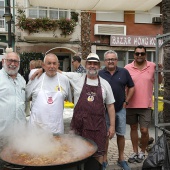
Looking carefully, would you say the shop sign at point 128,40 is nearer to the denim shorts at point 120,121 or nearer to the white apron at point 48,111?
the denim shorts at point 120,121

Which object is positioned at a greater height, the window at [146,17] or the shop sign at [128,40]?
the window at [146,17]

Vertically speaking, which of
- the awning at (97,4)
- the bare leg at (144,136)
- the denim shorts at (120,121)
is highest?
the awning at (97,4)

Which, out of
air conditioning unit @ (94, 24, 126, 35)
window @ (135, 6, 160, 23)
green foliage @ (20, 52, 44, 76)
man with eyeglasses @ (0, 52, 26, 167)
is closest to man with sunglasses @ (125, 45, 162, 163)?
man with eyeglasses @ (0, 52, 26, 167)

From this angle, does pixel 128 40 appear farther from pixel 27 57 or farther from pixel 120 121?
pixel 120 121

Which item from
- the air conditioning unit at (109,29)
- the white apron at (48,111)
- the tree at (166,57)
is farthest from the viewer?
the air conditioning unit at (109,29)

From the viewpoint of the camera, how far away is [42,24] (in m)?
13.3

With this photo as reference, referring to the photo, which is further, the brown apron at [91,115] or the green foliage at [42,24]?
the green foliage at [42,24]

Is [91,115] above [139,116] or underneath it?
above

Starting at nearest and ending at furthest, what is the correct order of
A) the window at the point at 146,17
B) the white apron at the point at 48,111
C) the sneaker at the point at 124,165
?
the white apron at the point at 48,111
the sneaker at the point at 124,165
the window at the point at 146,17

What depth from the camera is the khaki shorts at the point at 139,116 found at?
421 centimetres

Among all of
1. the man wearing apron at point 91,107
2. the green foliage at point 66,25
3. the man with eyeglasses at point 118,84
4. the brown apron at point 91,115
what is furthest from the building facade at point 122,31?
the brown apron at point 91,115

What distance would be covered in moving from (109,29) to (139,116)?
36.0 ft

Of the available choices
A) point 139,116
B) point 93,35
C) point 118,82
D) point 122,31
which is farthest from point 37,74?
point 122,31

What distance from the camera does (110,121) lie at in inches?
142
